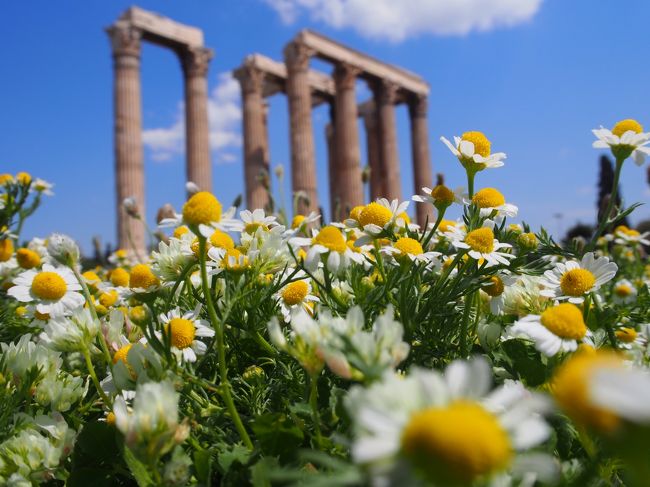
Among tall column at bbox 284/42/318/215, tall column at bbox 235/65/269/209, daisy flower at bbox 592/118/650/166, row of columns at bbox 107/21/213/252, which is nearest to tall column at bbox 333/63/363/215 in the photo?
tall column at bbox 284/42/318/215

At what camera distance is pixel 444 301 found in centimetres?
135

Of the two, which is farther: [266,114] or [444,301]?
[266,114]

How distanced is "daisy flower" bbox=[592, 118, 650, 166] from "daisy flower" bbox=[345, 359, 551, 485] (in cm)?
121

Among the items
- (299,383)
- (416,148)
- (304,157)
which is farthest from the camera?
(416,148)

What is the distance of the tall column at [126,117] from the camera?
18.7 metres

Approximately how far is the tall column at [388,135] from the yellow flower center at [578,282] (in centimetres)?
2637

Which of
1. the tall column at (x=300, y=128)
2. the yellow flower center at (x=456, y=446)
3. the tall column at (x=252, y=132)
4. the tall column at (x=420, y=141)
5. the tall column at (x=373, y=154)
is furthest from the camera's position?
the tall column at (x=373, y=154)

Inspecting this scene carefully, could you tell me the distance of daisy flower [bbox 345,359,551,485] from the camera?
0.48 metres

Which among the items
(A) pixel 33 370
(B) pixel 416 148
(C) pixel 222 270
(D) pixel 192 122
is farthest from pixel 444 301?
(B) pixel 416 148

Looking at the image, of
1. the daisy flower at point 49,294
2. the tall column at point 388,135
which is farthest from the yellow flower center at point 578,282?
the tall column at point 388,135

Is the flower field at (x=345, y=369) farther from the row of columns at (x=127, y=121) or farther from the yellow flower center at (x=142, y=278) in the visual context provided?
the row of columns at (x=127, y=121)

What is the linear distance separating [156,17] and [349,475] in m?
22.2

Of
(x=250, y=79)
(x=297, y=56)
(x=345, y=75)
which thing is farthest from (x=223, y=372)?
(x=345, y=75)

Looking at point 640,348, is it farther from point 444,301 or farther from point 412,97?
point 412,97
